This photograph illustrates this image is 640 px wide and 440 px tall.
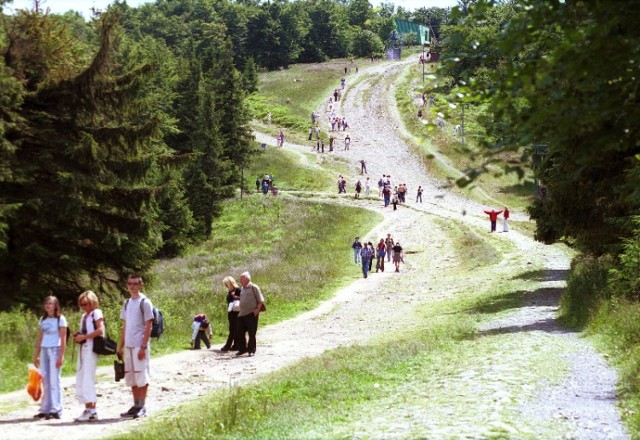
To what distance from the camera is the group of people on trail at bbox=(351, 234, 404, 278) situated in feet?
132

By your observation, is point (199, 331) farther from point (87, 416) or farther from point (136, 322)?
point (87, 416)

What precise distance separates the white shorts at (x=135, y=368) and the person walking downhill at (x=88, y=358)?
470mm

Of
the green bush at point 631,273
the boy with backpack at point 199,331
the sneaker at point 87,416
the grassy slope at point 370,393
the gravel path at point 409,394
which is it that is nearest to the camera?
the grassy slope at point 370,393

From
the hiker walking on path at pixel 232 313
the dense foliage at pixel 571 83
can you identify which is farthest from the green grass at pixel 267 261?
the dense foliage at pixel 571 83

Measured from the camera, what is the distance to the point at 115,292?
25188 mm

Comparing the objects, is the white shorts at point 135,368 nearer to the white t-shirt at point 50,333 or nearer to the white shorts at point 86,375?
the white shorts at point 86,375

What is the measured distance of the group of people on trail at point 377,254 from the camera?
40.3 meters

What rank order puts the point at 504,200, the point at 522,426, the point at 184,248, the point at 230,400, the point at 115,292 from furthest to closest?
the point at 504,200 < the point at 184,248 < the point at 115,292 < the point at 230,400 < the point at 522,426

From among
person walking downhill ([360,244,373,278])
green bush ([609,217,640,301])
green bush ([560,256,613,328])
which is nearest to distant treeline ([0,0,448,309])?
green bush ([560,256,613,328])

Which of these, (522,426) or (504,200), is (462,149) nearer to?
(522,426)

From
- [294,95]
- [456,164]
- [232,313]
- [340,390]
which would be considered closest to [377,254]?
[232,313]

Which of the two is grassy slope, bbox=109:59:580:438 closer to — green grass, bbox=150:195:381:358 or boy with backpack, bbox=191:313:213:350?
boy with backpack, bbox=191:313:213:350

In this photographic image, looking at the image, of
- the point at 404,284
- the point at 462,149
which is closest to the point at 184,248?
the point at 404,284

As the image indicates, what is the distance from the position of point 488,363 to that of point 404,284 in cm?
2299
